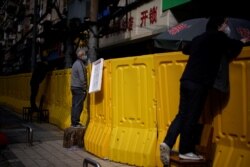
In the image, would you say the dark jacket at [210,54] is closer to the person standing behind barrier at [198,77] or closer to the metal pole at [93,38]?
the person standing behind barrier at [198,77]

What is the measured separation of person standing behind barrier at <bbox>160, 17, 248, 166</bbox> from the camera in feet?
16.8

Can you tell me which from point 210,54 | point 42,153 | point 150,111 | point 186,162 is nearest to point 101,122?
point 42,153

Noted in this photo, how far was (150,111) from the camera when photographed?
6656mm

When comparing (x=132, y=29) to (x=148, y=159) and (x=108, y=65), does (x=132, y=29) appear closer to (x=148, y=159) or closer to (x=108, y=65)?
(x=108, y=65)

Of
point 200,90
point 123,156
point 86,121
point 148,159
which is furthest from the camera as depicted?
point 86,121

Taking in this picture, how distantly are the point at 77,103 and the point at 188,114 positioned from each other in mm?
3738

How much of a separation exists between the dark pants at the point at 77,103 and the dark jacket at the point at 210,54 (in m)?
3.75

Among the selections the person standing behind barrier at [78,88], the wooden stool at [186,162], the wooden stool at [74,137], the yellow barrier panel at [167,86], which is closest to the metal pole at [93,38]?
the person standing behind barrier at [78,88]

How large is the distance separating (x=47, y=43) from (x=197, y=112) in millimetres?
26444

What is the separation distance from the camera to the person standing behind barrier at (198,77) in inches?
202

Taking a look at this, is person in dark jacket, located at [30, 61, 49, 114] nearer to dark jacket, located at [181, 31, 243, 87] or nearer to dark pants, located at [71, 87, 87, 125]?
dark pants, located at [71, 87, 87, 125]

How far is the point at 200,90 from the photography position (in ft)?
17.0

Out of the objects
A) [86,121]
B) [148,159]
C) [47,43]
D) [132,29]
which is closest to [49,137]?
[86,121]

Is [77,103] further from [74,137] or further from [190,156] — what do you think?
[190,156]
